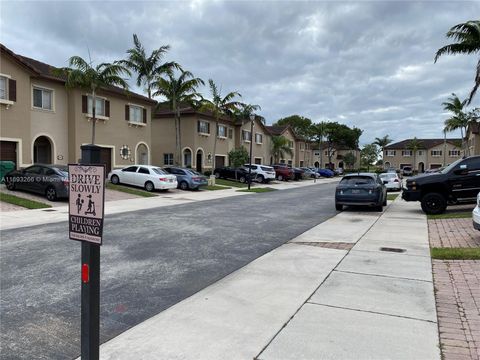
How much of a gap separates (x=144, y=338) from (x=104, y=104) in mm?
25602

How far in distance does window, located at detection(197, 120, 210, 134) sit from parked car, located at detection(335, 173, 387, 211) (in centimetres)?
2488

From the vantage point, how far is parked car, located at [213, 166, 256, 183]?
36469 mm

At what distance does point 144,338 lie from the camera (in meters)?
4.06

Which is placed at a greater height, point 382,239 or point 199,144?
point 199,144

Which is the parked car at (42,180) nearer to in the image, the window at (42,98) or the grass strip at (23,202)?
the grass strip at (23,202)

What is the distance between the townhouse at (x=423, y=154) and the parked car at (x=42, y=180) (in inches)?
3281

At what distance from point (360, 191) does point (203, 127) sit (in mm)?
26431

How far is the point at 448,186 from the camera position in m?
13.9

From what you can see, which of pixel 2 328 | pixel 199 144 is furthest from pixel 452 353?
pixel 199 144

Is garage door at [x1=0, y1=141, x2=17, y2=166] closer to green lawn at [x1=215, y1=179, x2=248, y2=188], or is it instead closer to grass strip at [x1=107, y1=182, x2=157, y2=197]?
grass strip at [x1=107, y1=182, x2=157, y2=197]

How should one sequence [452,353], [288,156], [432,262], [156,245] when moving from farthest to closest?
[288,156]
[156,245]
[432,262]
[452,353]

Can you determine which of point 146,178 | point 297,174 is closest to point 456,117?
point 297,174

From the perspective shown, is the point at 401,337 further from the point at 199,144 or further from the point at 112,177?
the point at 199,144

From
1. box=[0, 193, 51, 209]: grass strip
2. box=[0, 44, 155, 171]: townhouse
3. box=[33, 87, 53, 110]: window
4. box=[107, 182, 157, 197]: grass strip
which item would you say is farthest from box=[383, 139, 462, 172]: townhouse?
box=[0, 193, 51, 209]: grass strip
